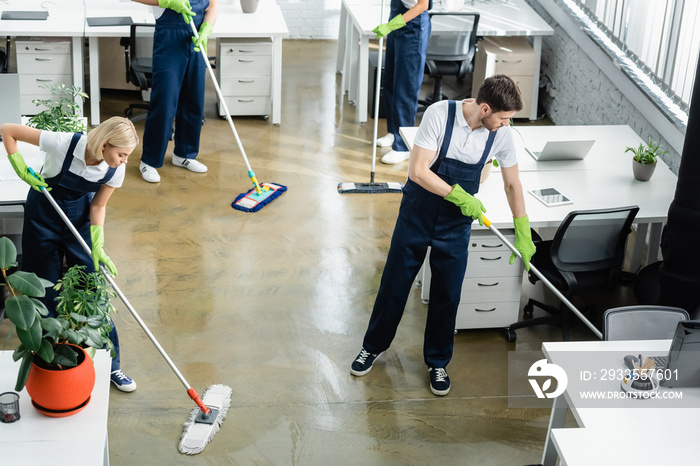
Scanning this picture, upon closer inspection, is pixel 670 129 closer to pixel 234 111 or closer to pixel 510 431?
pixel 510 431

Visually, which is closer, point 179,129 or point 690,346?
point 690,346

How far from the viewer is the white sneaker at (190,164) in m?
6.33

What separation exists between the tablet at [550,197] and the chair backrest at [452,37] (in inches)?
92.0

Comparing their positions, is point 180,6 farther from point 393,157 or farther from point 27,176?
point 27,176

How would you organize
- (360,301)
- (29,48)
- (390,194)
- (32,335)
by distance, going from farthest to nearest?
(29,48) < (390,194) < (360,301) < (32,335)

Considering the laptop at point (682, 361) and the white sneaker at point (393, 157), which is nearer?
the laptop at point (682, 361)

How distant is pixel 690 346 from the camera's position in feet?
10.3

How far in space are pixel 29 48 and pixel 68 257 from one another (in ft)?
11.4

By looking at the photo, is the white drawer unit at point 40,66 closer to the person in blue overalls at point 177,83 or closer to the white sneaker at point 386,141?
the person in blue overalls at point 177,83

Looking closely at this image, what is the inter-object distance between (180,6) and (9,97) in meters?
1.28

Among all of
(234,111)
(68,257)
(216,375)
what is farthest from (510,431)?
(234,111)

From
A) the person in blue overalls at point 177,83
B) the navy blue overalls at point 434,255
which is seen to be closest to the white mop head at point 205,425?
the navy blue overalls at point 434,255

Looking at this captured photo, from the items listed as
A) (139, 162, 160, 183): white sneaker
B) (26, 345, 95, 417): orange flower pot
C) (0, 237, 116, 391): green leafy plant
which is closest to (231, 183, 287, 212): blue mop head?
(139, 162, 160, 183): white sneaker

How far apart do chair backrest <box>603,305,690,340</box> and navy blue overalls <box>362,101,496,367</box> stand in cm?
80
